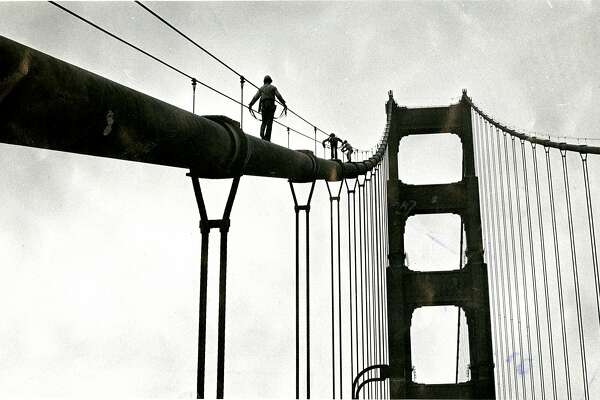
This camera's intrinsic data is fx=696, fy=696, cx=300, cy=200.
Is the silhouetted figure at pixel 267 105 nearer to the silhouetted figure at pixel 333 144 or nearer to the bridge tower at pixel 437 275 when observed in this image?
the silhouetted figure at pixel 333 144

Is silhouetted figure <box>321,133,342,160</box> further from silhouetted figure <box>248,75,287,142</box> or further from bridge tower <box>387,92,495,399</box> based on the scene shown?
bridge tower <box>387,92,495,399</box>

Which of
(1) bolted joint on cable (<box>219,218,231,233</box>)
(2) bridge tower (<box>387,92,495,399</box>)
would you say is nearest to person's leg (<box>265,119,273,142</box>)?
(1) bolted joint on cable (<box>219,218,231,233</box>)

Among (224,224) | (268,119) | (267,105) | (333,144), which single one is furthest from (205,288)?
(333,144)

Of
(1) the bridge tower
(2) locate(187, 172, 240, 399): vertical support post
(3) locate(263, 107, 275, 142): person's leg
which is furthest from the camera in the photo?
(1) the bridge tower

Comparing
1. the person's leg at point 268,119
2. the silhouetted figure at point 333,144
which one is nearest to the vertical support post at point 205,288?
the person's leg at point 268,119

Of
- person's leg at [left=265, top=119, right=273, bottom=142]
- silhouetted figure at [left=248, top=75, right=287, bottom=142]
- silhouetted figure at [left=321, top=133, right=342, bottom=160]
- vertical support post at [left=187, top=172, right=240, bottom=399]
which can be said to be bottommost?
vertical support post at [left=187, top=172, right=240, bottom=399]

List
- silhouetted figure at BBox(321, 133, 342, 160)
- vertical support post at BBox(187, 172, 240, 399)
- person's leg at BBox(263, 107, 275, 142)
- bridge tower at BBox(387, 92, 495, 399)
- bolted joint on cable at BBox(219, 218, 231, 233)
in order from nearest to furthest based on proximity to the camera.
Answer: vertical support post at BBox(187, 172, 240, 399), bolted joint on cable at BBox(219, 218, 231, 233), person's leg at BBox(263, 107, 275, 142), silhouetted figure at BBox(321, 133, 342, 160), bridge tower at BBox(387, 92, 495, 399)

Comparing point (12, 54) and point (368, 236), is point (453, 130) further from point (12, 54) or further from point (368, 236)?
point (12, 54)
